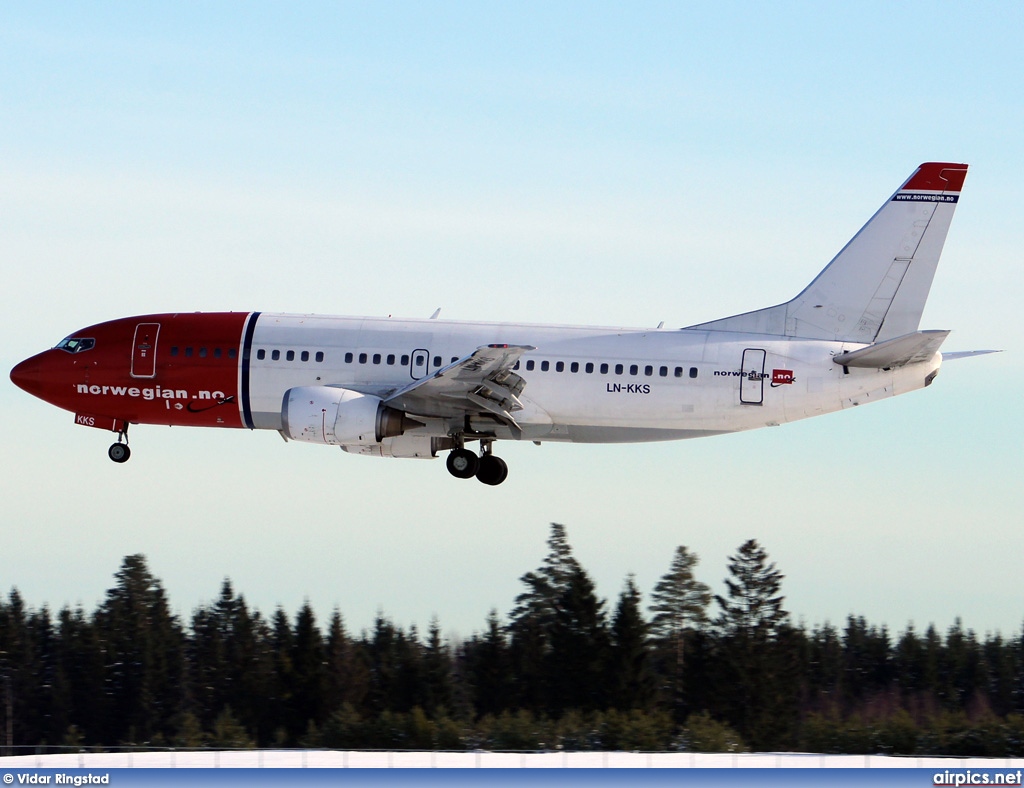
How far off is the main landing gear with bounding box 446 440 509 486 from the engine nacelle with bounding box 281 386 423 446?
261 centimetres

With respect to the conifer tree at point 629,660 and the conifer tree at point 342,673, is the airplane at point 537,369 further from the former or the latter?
the conifer tree at point 342,673

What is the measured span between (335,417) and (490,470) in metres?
5.30

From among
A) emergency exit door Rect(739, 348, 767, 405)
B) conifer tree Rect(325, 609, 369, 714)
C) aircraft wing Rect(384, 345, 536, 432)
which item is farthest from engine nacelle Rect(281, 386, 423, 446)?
conifer tree Rect(325, 609, 369, 714)

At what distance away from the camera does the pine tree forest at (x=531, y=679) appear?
240 ft

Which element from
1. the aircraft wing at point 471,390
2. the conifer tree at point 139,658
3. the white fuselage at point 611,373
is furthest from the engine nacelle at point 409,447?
the conifer tree at point 139,658

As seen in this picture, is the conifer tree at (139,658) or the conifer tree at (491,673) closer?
the conifer tree at (491,673)

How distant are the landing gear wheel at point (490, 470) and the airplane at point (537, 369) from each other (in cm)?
7

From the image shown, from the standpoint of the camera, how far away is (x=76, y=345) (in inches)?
1729

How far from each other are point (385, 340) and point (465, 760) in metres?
12.4

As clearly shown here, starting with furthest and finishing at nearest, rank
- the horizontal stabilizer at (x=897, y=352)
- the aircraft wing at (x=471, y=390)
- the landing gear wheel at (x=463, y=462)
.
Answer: the landing gear wheel at (x=463, y=462)
the aircraft wing at (x=471, y=390)
the horizontal stabilizer at (x=897, y=352)

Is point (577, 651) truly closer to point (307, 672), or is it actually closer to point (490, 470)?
point (307, 672)

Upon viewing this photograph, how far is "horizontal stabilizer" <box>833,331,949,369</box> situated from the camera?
3825cm

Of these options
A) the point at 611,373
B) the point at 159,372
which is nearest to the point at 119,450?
the point at 159,372

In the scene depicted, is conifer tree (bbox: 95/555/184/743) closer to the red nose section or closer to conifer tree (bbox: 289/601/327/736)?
conifer tree (bbox: 289/601/327/736)
